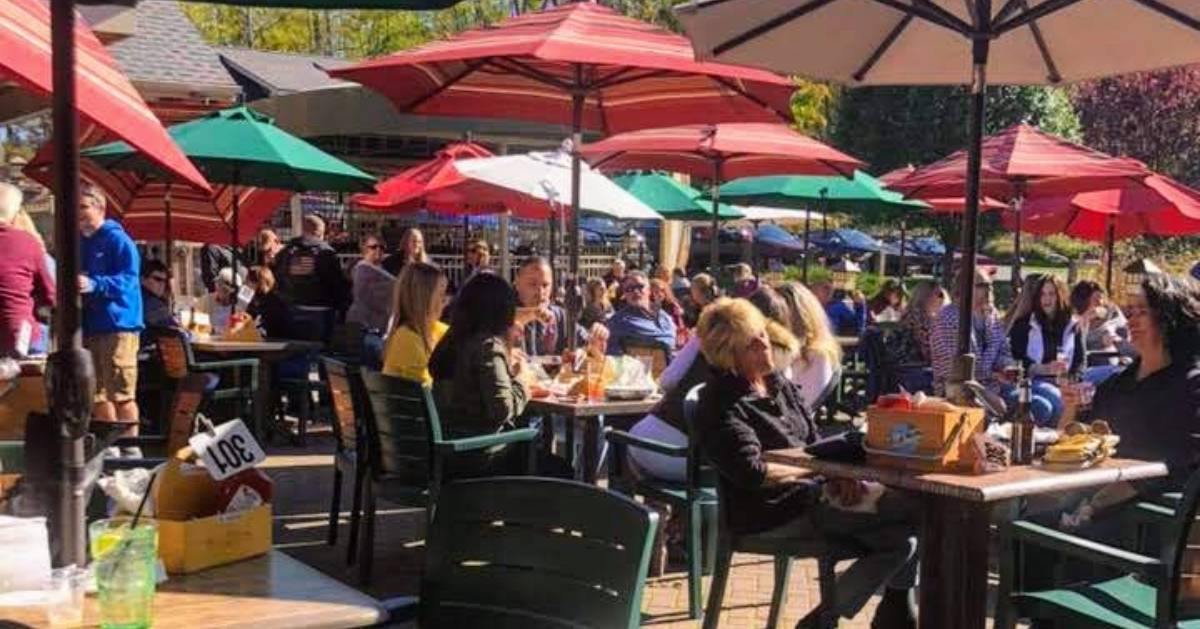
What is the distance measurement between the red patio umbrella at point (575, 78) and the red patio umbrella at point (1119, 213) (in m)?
3.59

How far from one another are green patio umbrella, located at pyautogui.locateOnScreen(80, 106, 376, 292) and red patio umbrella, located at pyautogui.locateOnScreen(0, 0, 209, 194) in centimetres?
525

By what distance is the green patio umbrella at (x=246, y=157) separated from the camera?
26.6 feet

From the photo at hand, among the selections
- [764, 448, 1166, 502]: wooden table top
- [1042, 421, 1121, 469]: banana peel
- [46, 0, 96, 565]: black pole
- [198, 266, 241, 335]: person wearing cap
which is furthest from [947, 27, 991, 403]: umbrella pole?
[198, 266, 241, 335]: person wearing cap

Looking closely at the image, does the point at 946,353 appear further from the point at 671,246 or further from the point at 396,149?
the point at 671,246

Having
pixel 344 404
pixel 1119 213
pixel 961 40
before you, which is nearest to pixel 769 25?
pixel 961 40

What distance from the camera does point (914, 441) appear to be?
3.39m

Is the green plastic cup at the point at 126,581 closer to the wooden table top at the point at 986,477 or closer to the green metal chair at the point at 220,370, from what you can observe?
the wooden table top at the point at 986,477

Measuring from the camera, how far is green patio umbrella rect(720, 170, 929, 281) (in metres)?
11.8

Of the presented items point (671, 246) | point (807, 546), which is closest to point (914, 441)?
point (807, 546)

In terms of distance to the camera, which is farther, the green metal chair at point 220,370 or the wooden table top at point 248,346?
the wooden table top at point 248,346

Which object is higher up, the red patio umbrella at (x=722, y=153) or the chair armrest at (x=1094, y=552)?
the red patio umbrella at (x=722, y=153)

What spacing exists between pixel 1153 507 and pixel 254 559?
9.66ft

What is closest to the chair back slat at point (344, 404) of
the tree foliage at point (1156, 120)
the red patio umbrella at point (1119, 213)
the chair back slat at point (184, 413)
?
the chair back slat at point (184, 413)

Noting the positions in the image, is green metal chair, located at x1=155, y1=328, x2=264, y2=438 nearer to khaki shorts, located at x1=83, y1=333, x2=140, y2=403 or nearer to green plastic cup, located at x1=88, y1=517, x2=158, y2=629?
khaki shorts, located at x1=83, y1=333, x2=140, y2=403
